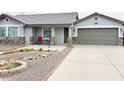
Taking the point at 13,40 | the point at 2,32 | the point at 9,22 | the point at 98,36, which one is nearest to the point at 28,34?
the point at 13,40

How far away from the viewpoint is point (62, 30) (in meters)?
23.5

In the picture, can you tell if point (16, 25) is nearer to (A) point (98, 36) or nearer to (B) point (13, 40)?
(B) point (13, 40)

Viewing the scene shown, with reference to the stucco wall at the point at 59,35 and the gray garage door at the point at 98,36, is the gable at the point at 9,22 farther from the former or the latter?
the gray garage door at the point at 98,36

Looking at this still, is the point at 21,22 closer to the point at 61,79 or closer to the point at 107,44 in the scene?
the point at 107,44

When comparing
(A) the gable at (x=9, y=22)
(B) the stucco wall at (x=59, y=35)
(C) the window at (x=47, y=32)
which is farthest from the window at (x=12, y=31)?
(B) the stucco wall at (x=59, y=35)

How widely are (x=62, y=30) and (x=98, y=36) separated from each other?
4964 mm

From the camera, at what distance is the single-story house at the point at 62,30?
22.4m

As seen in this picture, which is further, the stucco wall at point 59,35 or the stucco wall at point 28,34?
the stucco wall at point 59,35

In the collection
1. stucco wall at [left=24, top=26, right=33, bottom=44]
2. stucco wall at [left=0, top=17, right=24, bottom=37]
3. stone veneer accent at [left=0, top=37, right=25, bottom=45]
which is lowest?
stone veneer accent at [left=0, top=37, right=25, bottom=45]

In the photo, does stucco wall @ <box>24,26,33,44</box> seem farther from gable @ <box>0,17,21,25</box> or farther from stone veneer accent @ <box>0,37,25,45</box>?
gable @ <box>0,17,21,25</box>

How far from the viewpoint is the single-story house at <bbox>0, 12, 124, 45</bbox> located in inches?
882

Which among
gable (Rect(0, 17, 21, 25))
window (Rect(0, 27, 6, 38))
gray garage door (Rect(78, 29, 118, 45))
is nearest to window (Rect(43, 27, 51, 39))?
gable (Rect(0, 17, 21, 25))
